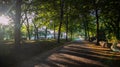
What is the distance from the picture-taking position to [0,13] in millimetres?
30781

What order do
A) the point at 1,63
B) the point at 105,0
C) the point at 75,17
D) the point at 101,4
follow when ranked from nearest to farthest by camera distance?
the point at 1,63
the point at 105,0
the point at 101,4
the point at 75,17

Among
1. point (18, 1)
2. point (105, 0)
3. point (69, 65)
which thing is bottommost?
point (69, 65)

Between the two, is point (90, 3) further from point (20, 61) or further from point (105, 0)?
point (20, 61)

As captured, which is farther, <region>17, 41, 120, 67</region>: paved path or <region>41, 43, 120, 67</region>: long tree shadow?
<region>41, 43, 120, 67</region>: long tree shadow

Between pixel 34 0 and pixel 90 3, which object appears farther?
pixel 90 3

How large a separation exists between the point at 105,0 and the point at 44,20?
90.9 feet

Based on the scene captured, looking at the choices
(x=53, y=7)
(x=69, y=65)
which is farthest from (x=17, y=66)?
(x=53, y=7)

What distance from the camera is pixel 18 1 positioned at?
18.7 m

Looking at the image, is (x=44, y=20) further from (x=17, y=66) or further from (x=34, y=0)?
(x=17, y=66)

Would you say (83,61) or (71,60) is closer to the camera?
(83,61)

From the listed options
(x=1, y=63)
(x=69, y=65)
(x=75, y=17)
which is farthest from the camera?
(x=75, y=17)

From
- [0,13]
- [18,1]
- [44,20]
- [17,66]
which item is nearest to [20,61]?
[17,66]

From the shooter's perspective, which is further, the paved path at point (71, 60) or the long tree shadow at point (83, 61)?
the long tree shadow at point (83, 61)

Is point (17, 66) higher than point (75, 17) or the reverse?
the reverse
